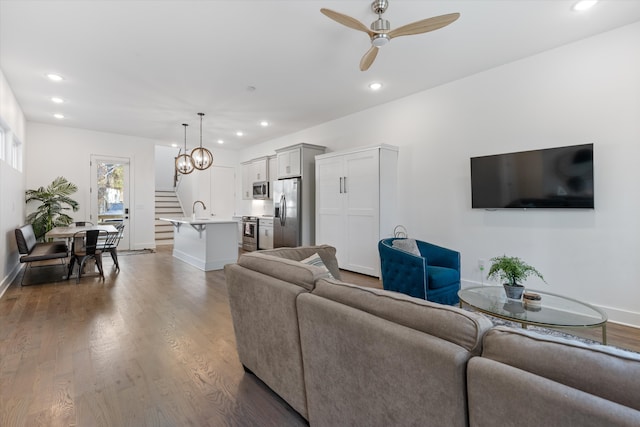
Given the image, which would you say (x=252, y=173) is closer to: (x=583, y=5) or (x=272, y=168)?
(x=272, y=168)

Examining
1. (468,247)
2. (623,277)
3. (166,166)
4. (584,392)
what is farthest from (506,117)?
(166,166)

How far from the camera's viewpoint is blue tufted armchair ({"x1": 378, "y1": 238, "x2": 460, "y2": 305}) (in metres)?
3.07

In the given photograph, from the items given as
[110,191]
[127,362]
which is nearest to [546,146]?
[127,362]

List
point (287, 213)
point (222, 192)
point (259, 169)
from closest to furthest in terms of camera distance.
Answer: point (287, 213), point (259, 169), point (222, 192)

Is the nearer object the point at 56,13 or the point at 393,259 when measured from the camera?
the point at 56,13

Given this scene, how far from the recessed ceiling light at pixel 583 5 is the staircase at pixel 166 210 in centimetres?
974

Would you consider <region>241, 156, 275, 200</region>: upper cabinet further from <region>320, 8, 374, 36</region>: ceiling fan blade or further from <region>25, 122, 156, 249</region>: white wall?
<region>320, 8, 374, 36</region>: ceiling fan blade

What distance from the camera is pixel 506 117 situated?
372cm

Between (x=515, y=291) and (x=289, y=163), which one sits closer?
(x=515, y=291)

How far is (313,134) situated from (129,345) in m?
5.26

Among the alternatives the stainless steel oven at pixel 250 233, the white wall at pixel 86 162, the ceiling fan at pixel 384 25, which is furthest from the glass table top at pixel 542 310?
the white wall at pixel 86 162

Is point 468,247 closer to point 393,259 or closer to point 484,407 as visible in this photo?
point 393,259

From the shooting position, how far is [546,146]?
3.43 m

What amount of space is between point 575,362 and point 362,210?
13.6ft
